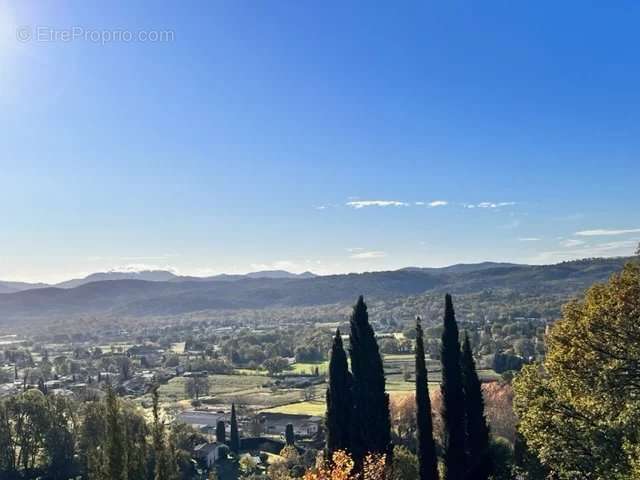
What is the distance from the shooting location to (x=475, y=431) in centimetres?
2903

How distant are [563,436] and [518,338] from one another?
129328 millimetres

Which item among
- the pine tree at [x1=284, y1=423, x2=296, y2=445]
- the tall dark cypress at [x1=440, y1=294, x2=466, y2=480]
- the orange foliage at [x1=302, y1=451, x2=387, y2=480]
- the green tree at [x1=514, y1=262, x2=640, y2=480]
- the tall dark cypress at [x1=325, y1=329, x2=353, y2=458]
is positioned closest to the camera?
the green tree at [x1=514, y1=262, x2=640, y2=480]

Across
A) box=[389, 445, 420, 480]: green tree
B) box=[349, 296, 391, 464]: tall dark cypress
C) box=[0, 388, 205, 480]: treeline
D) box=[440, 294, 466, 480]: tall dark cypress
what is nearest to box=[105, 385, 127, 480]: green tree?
box=[349, 296, 391, 464]: tall dark cypress

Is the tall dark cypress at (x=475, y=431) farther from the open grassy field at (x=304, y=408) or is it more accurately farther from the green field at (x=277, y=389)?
the open grassy field at (x=304, y=408)

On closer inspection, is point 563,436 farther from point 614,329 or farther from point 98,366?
point 98,366

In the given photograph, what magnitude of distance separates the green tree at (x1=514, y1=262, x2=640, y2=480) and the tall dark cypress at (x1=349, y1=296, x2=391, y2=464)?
11.7m

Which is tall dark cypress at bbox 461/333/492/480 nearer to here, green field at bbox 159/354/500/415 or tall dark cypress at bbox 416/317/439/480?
tall dark cypress at bbox 416/317/439/480

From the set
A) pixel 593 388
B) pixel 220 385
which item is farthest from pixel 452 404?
pixel 220 385

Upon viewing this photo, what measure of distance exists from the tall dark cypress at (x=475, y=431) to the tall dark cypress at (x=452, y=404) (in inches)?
18.1

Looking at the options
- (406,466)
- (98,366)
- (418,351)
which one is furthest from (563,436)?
(98,366)

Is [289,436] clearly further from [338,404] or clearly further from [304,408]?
[338,404]

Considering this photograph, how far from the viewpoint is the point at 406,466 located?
3388 cm

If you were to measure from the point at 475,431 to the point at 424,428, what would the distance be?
2.33m

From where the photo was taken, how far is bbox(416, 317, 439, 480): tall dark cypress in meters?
28.6
